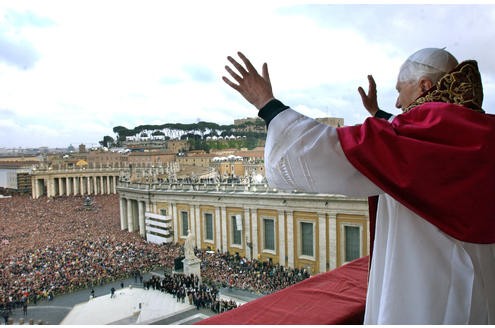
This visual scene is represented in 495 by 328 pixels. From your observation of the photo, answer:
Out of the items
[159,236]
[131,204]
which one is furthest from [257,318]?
[131,204]

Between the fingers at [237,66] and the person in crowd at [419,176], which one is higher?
the fingers at [237,66]

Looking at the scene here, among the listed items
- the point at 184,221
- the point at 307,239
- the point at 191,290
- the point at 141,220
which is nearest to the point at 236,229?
the point at 184,221

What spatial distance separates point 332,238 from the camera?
769 cm

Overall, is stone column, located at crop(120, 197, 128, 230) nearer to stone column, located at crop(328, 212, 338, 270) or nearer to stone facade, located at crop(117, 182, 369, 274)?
stone facade, located at crop(117, 182, 369, 274)

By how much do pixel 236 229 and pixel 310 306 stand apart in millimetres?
A: 8576

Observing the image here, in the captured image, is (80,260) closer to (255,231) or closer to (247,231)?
(247,231)

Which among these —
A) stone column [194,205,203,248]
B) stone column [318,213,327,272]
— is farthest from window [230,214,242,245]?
stone column [318,213,327,272]

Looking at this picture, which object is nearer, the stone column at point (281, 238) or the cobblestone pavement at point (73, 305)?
the cobblestone pavement at point (73, 305)

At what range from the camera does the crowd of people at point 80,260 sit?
6.75 meters

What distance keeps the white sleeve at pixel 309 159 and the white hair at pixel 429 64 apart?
305 millimetres

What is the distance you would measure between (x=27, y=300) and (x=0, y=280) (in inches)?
43.3

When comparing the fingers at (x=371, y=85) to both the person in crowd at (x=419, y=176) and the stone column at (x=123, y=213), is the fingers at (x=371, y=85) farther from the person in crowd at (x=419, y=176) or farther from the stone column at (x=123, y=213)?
the stone column at (x=123, y=213)

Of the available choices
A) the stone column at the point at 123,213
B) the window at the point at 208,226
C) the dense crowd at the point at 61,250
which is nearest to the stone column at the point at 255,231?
the window at the point at 208,226

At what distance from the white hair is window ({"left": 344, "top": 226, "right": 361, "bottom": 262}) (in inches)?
276
